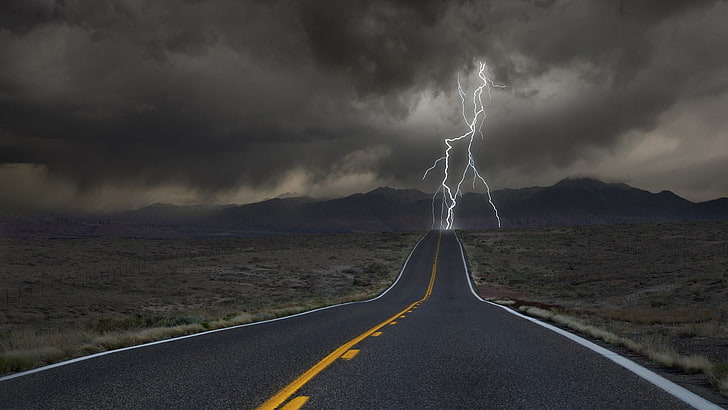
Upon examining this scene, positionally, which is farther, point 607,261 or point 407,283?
point 607,261

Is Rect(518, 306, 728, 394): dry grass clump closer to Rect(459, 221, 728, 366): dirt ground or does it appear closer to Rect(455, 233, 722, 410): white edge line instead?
Rect(459, 221, 728, 366): dirt ground

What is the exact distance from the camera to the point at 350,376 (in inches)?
249

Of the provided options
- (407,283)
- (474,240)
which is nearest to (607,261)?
(407,283)

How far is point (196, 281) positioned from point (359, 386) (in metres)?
49.5

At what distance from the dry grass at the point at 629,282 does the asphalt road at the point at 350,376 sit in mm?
1475

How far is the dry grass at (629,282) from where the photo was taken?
1117 centimetres

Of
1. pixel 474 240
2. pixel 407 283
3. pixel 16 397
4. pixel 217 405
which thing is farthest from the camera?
pixel 474 240

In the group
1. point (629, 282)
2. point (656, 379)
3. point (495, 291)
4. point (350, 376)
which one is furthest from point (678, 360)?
point (629, 282)

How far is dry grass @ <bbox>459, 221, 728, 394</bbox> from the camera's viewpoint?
→ 11.2 m

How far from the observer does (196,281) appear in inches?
2060

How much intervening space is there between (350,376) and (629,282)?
42726mm

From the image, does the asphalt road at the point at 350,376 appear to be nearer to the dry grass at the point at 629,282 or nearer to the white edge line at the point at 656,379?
the white edge line at the point at 656,379

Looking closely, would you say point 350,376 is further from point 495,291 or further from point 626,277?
point 626,277

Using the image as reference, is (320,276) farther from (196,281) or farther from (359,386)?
(359,386)
